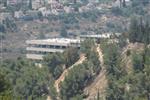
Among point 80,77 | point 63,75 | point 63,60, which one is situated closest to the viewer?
point 80,77

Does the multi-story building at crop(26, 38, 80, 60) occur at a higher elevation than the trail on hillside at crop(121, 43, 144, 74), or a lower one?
lower

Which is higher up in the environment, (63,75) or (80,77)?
(80,77)

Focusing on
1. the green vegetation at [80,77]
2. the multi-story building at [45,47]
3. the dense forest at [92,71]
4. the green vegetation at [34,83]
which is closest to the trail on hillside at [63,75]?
the dense forest at [92,71]

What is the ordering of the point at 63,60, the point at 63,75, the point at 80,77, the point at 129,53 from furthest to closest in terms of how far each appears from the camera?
1. the point at 63,60
2. the point at 63,75
3. the point at 129,53
4. the point at 80,77

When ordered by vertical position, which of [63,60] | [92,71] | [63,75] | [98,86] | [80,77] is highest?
[80,77]

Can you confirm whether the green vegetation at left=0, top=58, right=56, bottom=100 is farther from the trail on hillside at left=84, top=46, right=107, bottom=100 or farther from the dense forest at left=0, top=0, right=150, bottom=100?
the trail on hillside at left=84, top=46, right=107, bottom=100

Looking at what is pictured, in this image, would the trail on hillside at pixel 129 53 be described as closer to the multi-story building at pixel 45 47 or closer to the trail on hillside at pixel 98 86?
the trail on hillside at pixel 98 86

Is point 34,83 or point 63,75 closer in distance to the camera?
point 34,83

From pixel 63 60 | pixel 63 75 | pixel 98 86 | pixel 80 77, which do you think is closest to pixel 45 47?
pixel 63 60

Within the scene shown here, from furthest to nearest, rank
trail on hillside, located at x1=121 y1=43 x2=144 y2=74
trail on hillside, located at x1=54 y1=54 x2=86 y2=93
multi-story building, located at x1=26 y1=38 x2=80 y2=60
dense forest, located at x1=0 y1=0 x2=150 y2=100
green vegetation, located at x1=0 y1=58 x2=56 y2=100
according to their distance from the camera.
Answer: multi-story building, located at x1=26 y1=38 x2=80 y2=60
trail on hillside, located at x1=54 y1=54 x2=86 y2=93
green vegetation, located at x1=0 y1=58 x2=56 y2=100
trail on hillside, located at x1=121 y1=43 x2=144 y2=74
dense forest, located at x1=0 y1=0 x2=150 y2=100

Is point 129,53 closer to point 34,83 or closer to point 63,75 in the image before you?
point 63,75

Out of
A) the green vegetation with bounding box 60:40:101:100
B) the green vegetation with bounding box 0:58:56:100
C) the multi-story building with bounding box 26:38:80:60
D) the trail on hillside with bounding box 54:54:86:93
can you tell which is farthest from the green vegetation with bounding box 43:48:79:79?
the multi-story building with bounding box 26:38:80:60

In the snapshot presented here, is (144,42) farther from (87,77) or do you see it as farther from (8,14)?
(8,14)

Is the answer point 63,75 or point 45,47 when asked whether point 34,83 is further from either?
point 45,47
